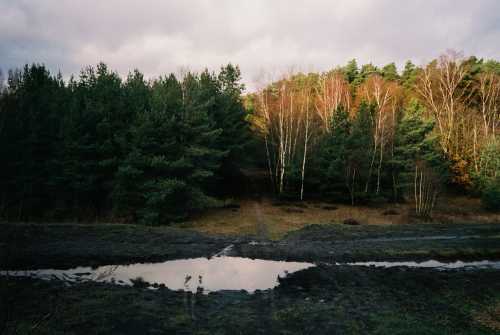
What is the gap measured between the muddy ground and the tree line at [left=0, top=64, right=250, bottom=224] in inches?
235

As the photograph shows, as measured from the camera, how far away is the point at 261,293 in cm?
1046

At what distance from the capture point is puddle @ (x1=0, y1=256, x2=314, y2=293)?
36.9 feet

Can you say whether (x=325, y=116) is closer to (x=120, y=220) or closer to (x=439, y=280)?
(x=120, y=220)

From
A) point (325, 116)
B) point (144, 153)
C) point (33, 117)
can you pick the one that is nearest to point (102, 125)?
point (144, 153)

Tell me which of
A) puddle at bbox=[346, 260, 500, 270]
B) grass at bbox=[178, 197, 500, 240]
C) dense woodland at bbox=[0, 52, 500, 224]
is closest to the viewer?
puddle at bbox=[346, 260, 500, 270]

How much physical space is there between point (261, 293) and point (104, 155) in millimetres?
18807

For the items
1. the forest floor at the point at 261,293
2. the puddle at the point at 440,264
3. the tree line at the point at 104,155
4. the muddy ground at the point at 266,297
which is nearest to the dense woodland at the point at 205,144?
the tree line at the point at 104,155

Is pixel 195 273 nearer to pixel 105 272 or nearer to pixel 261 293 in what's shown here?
pixel 261 293

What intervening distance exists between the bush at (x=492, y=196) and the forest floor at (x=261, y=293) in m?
13.3

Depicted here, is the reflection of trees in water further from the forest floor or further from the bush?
the bush

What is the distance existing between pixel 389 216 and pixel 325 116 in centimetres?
1827

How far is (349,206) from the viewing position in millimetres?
31688

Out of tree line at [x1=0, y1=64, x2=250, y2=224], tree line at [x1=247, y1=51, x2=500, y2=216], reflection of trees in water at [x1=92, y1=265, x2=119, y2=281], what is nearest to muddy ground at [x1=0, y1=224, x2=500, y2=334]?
reflection of trees in water at [x1=92, y1=265, x2=119, y2=281]

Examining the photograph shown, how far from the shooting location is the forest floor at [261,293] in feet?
26.7
